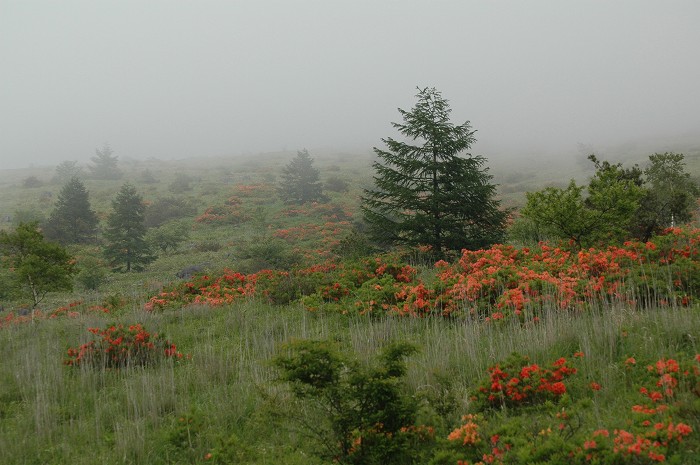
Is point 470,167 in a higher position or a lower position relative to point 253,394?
higher

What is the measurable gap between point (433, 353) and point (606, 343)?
1879mm

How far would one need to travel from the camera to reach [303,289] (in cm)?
1097

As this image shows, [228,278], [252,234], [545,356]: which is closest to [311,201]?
[252,234]

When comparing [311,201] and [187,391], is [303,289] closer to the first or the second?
[187,391]

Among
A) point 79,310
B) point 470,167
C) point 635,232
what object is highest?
point 470,167

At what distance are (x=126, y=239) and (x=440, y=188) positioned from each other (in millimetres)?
19314

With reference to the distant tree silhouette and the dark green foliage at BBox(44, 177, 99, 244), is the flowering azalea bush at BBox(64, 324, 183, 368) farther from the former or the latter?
the distant tree silhouette

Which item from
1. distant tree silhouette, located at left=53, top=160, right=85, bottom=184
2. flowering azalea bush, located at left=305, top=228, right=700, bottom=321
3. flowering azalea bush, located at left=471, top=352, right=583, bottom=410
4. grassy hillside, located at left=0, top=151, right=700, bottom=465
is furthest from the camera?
Result: distant tree silhouette, located at left=53, top=160, right=85, bottom=184

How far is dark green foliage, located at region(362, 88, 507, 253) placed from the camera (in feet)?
42.5

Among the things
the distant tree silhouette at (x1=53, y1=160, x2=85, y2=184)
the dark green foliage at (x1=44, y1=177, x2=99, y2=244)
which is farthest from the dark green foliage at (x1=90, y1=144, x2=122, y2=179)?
the dark green foliage at (x1=44, y1=177, x2=99, y2=244)

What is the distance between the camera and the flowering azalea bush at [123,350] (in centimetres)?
696

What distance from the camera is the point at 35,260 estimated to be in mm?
12242

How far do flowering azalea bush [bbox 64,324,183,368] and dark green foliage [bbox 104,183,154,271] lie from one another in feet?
61.9

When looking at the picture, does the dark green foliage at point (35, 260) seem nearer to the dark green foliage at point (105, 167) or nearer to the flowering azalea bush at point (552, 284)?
the flowering azalea bush at point (552, 284)
